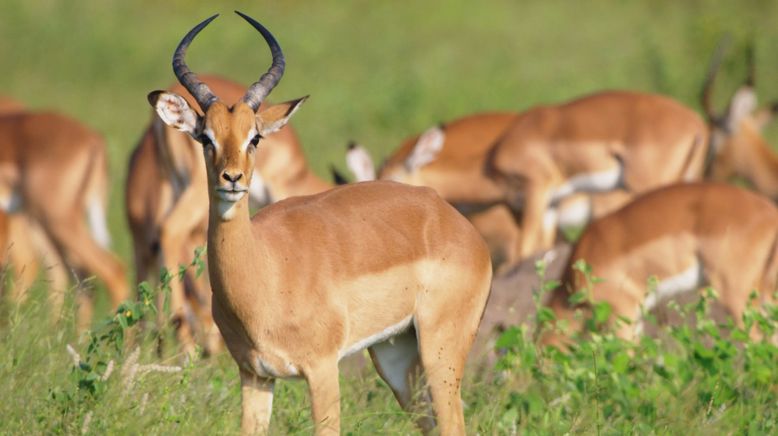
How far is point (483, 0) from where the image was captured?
20.9 m

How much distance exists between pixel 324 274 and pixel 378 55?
13.8 m

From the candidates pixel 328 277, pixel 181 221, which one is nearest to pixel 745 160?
pixel 181 221

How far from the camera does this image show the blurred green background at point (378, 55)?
52.0 feet

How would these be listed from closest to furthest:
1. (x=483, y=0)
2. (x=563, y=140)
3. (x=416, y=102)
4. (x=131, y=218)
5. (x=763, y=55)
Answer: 1. (x=131, y=218)
2. (x=563, y=140)
3. (x=416, y=102)
4. (x=763, y=55)
5. (x=483, y=0)

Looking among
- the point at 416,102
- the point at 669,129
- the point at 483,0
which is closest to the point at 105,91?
the point at 416,102

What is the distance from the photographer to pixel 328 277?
4.57 meters

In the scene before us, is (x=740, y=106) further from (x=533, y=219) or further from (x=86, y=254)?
(x=86, y=254)

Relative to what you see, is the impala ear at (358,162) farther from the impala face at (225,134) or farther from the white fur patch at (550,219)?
the impala face at (225,134)

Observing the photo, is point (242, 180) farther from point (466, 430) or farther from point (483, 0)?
point (483, 0)

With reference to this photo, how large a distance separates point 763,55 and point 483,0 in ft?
16.2

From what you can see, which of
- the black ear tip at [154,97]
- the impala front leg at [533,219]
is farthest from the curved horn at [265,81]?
the impala front leg at [533,219]

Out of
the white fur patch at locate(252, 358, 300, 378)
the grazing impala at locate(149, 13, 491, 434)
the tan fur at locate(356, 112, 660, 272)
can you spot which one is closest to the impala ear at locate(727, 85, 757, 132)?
the tan fur at locate(356, 112, 660, 272)

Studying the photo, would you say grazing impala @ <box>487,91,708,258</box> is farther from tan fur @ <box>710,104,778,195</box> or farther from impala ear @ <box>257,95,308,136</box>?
impala ear @ <box>257,95,308,136</box>

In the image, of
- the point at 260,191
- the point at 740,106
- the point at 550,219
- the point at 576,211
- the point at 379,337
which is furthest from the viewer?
the point at 740,106
